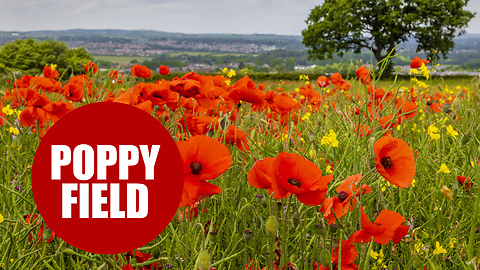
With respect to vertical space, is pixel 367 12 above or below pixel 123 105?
above

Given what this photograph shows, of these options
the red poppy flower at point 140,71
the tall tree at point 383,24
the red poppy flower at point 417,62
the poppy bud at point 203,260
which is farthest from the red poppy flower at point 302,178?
the tall tree at point 383,24

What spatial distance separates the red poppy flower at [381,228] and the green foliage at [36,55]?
30.5m

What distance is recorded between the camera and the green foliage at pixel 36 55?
29.7m

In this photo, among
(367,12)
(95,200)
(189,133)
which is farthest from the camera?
(367,12)

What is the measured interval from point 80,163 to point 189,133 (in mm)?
634

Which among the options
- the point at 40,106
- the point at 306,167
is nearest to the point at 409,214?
the point at 306,167

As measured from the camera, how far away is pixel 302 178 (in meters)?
1.20

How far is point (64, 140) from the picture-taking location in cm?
162

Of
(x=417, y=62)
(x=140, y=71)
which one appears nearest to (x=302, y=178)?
(x=417, y=62)

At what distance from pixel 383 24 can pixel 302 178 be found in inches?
1219

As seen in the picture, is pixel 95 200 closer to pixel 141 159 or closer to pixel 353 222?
pixel 141 159

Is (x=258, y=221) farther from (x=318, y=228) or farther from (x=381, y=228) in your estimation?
(x=381, y=228)

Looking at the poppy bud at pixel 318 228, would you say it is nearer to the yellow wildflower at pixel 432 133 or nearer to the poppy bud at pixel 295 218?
the poppy bud at pixel 295 218

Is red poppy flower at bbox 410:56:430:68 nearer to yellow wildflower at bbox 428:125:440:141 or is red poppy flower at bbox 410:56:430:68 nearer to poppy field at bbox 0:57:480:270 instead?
poppy field at bbox 0:57:480:270
